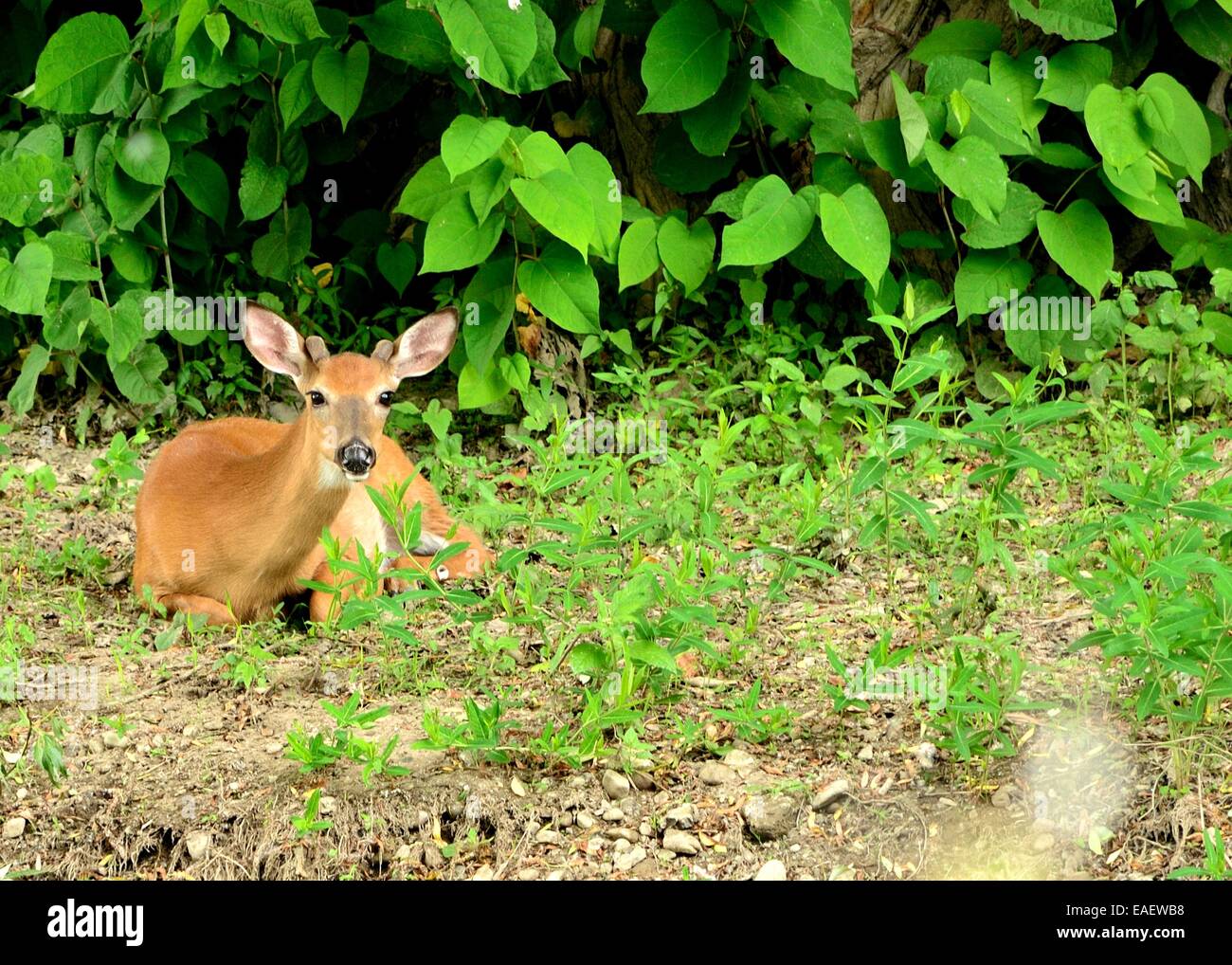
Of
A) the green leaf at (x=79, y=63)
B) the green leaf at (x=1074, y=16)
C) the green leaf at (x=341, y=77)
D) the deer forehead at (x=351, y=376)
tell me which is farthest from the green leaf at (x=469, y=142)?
the green leaf at (x=1074, y=16)

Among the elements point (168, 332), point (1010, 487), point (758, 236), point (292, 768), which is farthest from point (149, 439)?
point (1010, 487)

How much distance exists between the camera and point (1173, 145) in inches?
235

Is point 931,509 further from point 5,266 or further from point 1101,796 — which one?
point 5,266

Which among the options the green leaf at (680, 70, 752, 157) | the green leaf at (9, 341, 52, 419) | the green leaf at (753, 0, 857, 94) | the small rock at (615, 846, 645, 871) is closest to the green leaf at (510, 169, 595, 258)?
the green leaf at (680, 70, 752, 157)

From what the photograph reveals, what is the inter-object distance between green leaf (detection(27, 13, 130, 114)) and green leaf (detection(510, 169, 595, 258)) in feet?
5.23

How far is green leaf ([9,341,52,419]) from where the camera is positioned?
593 cm

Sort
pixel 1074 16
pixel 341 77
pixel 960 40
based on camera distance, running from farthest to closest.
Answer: pixel 960 40, pixel 1074 16, pixel 341 77

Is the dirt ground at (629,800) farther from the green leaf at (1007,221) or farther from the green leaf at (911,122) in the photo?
the green leaf at (1007,221)

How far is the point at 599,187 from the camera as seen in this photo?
18.4 feet

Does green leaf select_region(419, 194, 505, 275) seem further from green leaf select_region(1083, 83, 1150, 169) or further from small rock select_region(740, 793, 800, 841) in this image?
small rock select_region(740, 793, 800, 841)

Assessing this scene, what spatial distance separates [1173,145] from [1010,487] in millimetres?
1541

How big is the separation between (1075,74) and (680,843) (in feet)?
12.4

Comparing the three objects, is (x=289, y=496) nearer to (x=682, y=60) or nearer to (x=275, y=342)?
(x=275, y=342)

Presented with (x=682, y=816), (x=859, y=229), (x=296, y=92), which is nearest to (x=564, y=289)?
(x=859, y=229)
